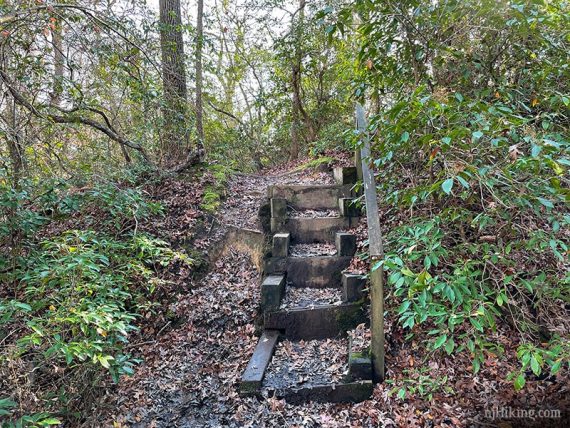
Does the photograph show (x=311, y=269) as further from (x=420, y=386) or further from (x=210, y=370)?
(x=420, y=386)

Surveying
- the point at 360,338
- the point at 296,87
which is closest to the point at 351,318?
the point at 360,338

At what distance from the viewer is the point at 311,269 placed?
366cm

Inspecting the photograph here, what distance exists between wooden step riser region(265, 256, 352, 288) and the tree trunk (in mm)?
3024

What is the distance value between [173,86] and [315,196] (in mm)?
2997

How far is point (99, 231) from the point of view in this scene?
411 cm

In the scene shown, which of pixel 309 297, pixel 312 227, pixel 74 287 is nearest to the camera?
pixel 74 287

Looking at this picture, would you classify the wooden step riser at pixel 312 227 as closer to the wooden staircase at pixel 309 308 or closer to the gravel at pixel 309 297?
the wooden staircase at pixel 309 308

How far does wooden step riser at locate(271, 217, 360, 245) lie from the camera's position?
410 cm

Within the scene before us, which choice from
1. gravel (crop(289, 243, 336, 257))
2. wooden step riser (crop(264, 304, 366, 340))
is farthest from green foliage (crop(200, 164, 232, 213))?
wooden step riser (crop(264, 304, 366, 340))

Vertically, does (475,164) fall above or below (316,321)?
above

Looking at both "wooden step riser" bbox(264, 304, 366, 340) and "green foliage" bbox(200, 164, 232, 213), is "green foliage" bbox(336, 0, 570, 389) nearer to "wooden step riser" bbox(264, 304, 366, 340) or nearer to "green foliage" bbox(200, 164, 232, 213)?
"wooden step riser" bbox(264, 304, 366, 340)

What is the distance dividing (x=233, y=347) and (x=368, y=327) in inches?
51.5

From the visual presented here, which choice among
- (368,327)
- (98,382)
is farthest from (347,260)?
(98,382)

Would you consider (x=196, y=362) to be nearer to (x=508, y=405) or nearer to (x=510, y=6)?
(x=508, y=405)
